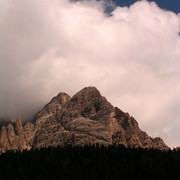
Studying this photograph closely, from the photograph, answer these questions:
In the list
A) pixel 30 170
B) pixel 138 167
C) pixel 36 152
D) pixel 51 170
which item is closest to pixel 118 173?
pixel 138 167

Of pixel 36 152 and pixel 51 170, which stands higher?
pixel 36 152

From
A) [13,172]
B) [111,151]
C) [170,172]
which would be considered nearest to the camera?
[170,172]

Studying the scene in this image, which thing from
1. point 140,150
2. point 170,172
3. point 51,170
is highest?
point 140,150

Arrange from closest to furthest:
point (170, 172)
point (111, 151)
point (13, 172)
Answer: point (170, 172), point (13, 172), point (111, 151)

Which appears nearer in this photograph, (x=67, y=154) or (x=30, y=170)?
(x=30, y=170)

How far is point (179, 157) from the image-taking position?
44.2 feet

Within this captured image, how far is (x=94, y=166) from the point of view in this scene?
13.3 m

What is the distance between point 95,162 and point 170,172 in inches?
113

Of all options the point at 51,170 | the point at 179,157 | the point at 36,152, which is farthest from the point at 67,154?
the point at 179,157

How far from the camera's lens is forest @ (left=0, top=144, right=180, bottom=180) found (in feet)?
40.5

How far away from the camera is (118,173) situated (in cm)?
1230

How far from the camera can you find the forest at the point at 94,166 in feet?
40.5

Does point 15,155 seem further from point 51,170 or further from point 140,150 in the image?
point 140,150

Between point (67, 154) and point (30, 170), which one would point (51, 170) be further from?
point (67, 154)
